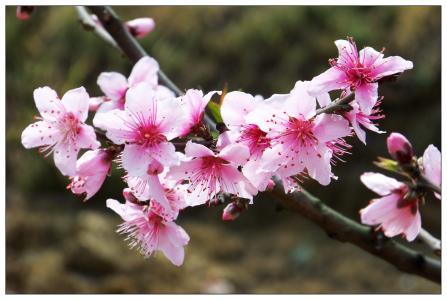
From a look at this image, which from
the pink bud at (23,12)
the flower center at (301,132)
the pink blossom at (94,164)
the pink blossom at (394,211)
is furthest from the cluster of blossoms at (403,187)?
the pink bud at (23,12)

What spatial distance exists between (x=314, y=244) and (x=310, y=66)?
4.28ft

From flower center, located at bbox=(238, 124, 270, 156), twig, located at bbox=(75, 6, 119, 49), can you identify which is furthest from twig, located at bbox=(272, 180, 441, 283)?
twig, located at bbox=(75, 6, 119, 49)

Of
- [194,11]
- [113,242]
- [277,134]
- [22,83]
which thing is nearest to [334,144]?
[277,134]

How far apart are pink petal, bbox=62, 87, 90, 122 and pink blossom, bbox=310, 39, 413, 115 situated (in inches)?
12.0

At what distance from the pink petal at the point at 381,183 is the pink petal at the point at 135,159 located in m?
0.33

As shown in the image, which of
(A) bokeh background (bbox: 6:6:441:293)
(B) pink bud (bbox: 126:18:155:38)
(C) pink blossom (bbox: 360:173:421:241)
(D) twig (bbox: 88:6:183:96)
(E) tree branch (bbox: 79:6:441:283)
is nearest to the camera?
(C) pink blossom (bbox: 360:173:421:241)

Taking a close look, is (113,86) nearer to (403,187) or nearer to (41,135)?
(41,135)

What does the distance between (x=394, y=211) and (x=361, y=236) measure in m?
0.15

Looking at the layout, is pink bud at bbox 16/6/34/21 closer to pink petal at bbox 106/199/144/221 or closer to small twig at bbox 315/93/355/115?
pink petal at bbox 106/199/144/221

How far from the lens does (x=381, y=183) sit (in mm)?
805

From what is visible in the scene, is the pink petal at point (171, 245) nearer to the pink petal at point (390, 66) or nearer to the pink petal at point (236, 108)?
the pink petal at point (236, 108)

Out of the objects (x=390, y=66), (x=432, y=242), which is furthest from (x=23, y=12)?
(x=432, y=242)

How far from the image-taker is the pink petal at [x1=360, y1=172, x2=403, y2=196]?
788mm

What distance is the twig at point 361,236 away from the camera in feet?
2.99
